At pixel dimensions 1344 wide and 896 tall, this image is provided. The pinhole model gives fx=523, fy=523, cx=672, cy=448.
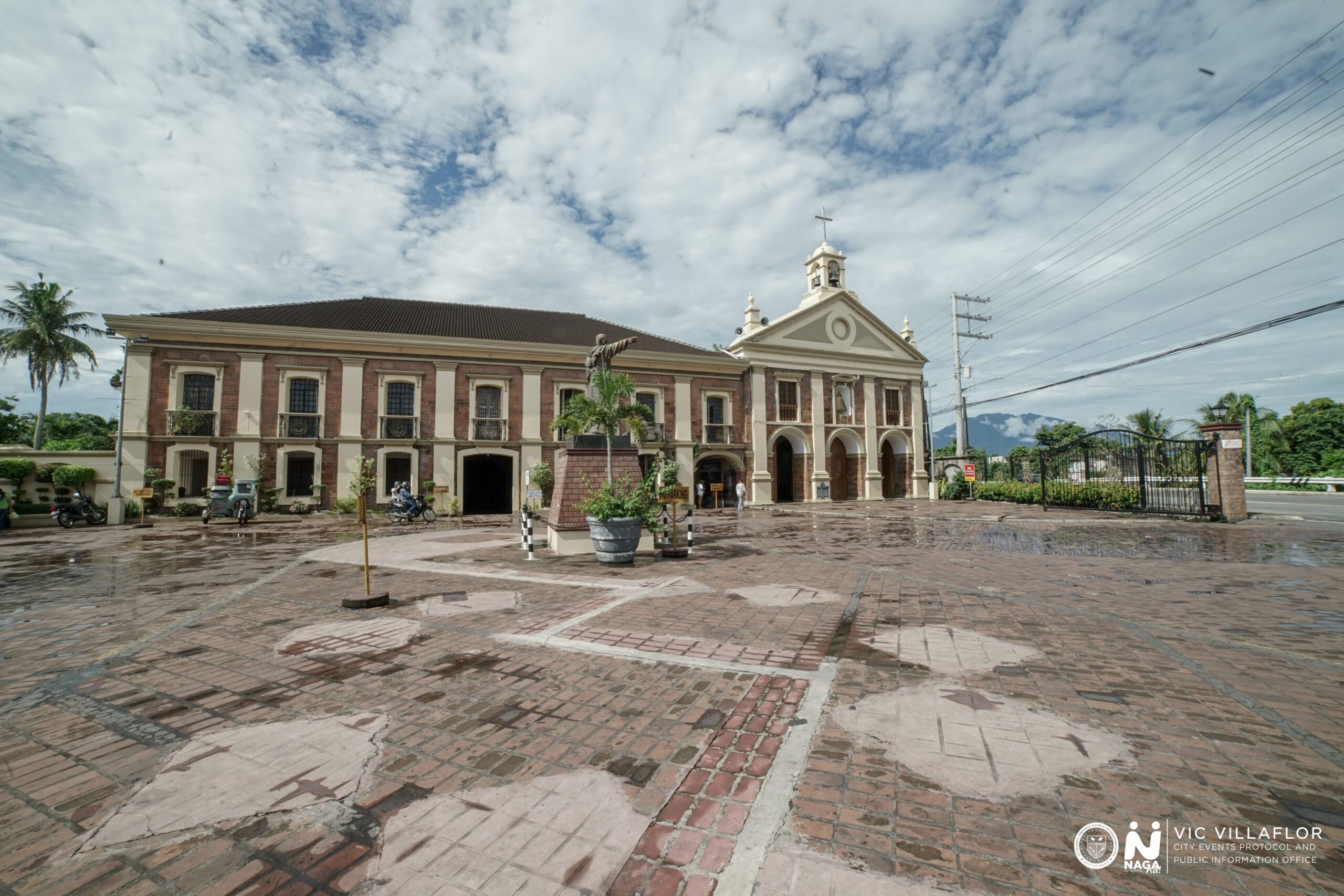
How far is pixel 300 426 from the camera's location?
22062 millimetres

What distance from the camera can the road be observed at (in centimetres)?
1664

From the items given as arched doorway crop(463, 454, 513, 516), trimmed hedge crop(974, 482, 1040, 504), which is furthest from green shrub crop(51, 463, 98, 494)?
trimmed hedge crop(974, 482, 1040, 504)

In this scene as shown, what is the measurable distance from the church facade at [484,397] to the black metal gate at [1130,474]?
10.3 meters

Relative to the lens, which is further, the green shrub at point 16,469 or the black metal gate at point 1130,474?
the green shrub at point 16,469

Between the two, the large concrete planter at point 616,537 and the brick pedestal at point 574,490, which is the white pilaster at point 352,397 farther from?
the large concrete planter at point 616,537

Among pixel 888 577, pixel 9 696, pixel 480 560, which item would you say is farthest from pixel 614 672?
pixel 480 560

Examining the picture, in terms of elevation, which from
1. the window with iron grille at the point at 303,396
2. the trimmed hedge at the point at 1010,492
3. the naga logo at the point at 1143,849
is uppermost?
the window with iron grille at the point at 303,396

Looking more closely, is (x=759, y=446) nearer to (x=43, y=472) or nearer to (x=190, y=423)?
(x=190, y=423)

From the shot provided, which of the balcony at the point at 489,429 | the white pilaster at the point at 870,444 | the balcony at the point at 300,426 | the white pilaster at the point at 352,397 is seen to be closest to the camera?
the balcony at the point at 300,426

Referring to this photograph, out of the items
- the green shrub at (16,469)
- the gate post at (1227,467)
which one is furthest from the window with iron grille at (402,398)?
the gate post at (1227,467)

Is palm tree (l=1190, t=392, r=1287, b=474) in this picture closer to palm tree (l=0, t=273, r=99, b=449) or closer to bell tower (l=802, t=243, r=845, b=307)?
bell tower (l=802, t=243, r=845, b=307)

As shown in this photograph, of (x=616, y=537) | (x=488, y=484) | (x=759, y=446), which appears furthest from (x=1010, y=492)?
(x=488, y=484)

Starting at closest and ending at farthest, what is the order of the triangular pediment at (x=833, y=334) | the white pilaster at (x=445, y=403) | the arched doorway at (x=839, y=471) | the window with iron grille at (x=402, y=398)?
the window with iron grille at (x=402, y=398), the white pilaster at (x=445, y=403), the triangular pediment at (x=833, y=334), the arched doorway at (x=839, y=471)

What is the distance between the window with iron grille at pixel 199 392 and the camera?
2102 centimetres
